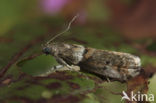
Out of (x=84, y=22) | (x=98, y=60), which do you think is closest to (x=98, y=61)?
(x=98, y=60)

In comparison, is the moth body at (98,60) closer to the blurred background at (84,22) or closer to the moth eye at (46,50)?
the moth eye at (46,50)

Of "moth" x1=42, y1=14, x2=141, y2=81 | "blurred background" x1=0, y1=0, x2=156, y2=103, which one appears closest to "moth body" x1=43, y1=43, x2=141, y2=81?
"moth" x1=42, y1=14, x2=141, y2=81

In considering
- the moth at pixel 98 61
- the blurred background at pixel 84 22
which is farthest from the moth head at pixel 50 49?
the blurred background at pixel 84 22

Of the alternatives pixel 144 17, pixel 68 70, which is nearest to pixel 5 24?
pixel 144 17

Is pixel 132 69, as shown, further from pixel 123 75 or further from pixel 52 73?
pixel 52 73

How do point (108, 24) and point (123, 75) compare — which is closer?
point (123, 75)
